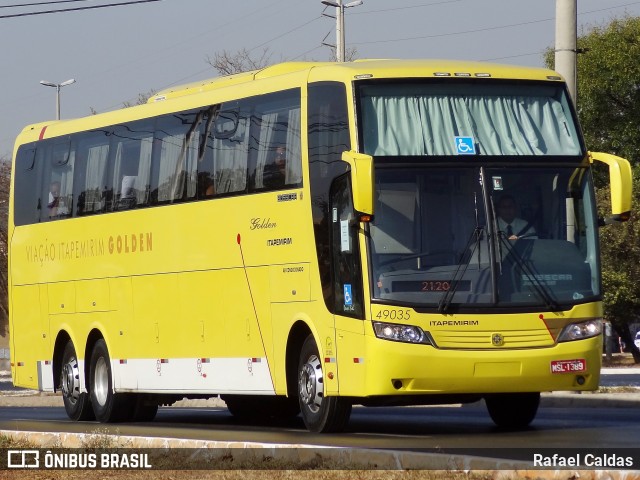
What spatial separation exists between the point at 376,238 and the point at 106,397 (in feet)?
24.4

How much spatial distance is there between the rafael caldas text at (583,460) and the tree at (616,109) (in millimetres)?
42078

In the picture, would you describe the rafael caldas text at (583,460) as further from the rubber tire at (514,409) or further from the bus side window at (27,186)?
the bus side window at (27,186)

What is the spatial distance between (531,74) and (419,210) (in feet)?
7.56

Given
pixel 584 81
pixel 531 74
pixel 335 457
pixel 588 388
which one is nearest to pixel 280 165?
pixel 531 74

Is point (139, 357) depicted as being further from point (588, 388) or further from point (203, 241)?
point (588, 388)

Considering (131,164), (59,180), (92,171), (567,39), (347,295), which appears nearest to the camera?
(347,295)

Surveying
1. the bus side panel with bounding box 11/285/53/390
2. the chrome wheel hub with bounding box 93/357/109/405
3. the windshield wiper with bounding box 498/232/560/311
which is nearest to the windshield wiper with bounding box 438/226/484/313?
the windshield wiper with bounding box 498/232/560/311

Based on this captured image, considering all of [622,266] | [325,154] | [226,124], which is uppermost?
[226,124]

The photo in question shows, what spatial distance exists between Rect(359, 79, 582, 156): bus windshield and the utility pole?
5.92m

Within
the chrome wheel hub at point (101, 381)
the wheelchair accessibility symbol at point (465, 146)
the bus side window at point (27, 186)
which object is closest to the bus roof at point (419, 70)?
the wheelchair accessibility symbol at point (465, 146)

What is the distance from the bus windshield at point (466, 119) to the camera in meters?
15.6

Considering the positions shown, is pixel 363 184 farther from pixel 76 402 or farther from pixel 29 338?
pixel 29 338

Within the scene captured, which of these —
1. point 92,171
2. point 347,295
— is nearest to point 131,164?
point 92,171

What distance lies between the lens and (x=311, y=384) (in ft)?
53.4
